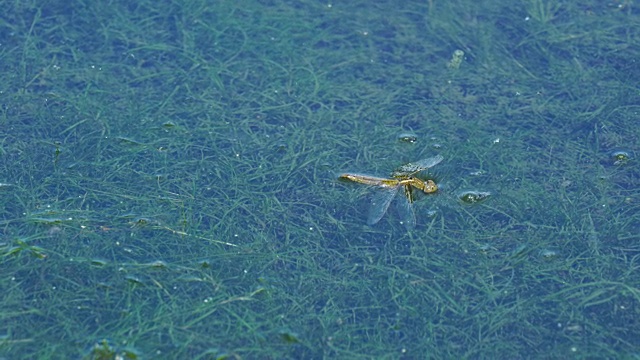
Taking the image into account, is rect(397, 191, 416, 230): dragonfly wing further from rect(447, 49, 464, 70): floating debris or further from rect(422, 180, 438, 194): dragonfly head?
rect(447, 49, 464, 70): floating debris

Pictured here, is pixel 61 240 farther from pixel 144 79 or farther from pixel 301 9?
pixel 301 9

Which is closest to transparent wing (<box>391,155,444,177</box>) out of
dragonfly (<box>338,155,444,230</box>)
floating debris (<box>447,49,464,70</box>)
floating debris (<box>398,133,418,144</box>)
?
dragonfly (<box>338,155,444,230</box>)

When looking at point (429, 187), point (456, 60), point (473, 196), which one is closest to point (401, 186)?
point (429, 187)

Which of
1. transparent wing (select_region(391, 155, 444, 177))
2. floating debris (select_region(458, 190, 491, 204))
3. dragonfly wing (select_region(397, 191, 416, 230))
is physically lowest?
dragonfly wing (select_region(397, 191, 416, 230))

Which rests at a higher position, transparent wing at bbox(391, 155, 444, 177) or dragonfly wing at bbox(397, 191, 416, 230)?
transparent wing at bbox(391, 155, 444, 177)

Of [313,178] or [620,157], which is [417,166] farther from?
[620,157]

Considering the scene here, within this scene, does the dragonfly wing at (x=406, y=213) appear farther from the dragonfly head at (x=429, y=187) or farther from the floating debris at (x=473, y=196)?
the floating debris at (x=473, y=196)
